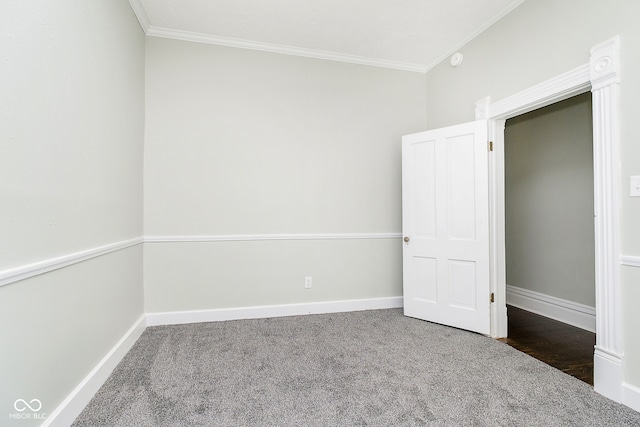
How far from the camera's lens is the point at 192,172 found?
294 centimetres

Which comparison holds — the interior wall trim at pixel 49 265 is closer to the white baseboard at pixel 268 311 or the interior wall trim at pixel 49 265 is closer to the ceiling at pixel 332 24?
the white baseboard at pixel 268 311

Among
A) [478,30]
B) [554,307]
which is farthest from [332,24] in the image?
[554,307]

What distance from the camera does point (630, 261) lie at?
1717 millimetres

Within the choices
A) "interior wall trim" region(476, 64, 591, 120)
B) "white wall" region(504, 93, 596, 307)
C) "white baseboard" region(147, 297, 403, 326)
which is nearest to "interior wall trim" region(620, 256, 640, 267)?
"interior wall trim" region(476, 64, 591, 120)

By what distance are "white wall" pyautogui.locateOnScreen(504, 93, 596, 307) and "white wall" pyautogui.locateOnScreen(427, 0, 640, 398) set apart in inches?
44.6

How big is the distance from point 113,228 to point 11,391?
115 cm

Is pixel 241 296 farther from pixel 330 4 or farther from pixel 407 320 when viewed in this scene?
pixel 330 4

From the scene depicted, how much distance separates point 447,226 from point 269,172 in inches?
73.1

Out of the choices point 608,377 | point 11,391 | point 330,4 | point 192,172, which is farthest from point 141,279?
point 608,377

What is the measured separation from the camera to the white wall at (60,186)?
1.16 m

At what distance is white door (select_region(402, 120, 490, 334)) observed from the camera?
2.71m

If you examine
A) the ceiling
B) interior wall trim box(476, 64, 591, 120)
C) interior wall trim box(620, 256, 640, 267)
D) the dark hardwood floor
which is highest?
the ceiling

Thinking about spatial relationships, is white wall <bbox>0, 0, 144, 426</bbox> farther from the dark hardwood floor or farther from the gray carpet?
the dark hardwood floor

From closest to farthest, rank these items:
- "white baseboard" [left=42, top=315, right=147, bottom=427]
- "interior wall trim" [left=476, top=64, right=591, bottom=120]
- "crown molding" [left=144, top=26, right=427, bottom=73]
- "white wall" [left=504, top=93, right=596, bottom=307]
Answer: "white baseboard" [left=42, top=315, right=147, bottom=427]
"interior wall trim" [left=476, top=64, right=591, bottom=120]
"crown molding" [left=144, top=26, right=427, bottom=73]
"white wall" [left=504, top=93, right=596, bottom=307]
